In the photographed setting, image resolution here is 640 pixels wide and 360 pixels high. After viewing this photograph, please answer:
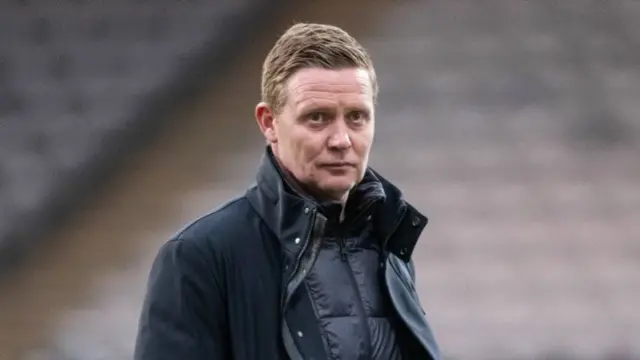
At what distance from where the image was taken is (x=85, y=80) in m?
4.25

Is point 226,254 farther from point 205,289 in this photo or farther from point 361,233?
point 361,233

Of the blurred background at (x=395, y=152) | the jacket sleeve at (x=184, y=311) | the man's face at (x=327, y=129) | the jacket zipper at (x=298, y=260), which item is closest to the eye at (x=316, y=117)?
the man's face at (x=327, y=129)

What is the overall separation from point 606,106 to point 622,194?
367 millimetres

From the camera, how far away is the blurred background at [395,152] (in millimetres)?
3857

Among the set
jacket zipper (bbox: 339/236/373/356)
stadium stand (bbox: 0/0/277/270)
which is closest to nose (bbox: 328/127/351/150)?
jacket zipper (bbox: 339/236/373/356)

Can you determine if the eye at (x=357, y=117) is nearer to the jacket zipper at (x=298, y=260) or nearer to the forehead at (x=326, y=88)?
the forehead at (x=326, y=88)

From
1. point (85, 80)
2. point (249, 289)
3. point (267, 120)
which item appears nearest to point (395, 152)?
point (85, 80)

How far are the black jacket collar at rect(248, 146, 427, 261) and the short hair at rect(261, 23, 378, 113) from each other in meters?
0.09

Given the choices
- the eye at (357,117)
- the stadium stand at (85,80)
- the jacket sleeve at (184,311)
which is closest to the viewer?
the jacket sleeve at (184,311)

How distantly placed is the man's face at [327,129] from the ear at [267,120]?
3 cm

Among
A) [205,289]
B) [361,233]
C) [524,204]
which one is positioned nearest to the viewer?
[205,289]

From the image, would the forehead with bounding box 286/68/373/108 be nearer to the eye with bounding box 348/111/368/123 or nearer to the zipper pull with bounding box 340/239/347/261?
the eye with bounding box 348/111/368/123

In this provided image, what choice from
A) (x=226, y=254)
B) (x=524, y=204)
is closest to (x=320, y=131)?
(x=226, y=254)

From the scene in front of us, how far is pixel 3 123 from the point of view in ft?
13.7
